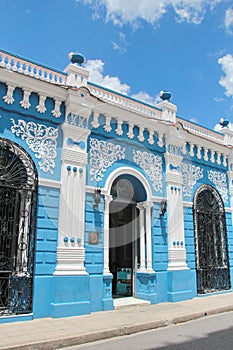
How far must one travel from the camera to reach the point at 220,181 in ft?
37.5

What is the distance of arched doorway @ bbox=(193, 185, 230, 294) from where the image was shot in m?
9.87

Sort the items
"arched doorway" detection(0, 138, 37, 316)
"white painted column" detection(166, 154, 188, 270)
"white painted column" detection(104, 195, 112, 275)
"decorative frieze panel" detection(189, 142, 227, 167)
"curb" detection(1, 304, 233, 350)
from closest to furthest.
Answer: "curb" detection(1, 304, 233, 350) < "arched doorway" detection(0, 138, 37, 316) < "white painted column" detection(104, 195, 112, 275) < "white painted column" detection(166, 154, 188, 270) < "decorative frieze panel" detection(189, 142, 227, 167)

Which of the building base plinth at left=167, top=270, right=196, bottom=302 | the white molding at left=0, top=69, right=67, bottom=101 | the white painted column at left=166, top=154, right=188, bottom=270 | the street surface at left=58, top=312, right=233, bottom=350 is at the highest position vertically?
the white molding at left=0, top=69, right=67, bottom=101

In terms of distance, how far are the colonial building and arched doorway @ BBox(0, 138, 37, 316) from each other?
21 mm

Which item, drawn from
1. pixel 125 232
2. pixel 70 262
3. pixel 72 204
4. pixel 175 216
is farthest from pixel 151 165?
pixel 70 262

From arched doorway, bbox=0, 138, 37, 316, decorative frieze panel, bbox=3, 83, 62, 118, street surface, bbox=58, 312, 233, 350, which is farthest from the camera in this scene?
decorative frieze panel, bbox=3, 83, 62, 118

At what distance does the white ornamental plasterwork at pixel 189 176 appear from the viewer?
10.1m

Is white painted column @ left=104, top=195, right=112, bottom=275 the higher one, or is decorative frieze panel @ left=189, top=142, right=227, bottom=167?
decorative frieze panel @ left=189, top=142, right=227, bottom=167

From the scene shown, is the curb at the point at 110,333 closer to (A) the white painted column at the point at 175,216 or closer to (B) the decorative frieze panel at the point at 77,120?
(A) the white painted column at the point at 175,216

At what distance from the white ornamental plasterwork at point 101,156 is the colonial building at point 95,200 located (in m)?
0.03

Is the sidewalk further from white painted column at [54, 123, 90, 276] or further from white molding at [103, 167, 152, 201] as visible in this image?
white molding at [103, 167, 152, 201]

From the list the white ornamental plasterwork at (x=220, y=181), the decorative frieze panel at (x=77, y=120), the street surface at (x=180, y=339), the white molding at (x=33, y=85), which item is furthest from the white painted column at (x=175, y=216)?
the white molding at (x=33, y=85)

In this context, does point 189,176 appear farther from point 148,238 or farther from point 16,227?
point 16,227

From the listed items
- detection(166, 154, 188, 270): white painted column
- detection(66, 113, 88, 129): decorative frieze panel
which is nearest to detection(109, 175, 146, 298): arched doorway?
detection(166, 154, 188, 270): white painted column
